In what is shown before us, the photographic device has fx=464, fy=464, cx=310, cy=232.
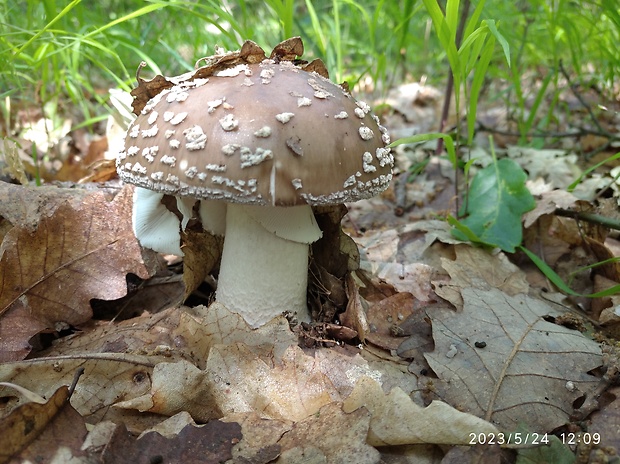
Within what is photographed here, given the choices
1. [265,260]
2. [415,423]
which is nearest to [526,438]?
[415,423]

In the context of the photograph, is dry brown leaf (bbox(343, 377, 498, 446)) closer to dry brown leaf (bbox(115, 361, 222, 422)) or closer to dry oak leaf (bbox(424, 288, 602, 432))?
dry oak leaf (bbox(424, 288, 602, 432))

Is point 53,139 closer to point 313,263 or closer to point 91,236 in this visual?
point 91,236

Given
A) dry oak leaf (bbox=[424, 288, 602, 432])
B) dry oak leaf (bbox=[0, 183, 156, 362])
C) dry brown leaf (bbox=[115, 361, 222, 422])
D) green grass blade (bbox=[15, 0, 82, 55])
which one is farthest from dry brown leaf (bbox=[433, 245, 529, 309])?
green grass blade (bbox=[15, 0, 82, 55])

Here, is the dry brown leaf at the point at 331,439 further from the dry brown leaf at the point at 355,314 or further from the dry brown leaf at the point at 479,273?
the dry brown leaf at the point at 479,273

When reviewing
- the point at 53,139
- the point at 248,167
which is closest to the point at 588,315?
the point at 248,167

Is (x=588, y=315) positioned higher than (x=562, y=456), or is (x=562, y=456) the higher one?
(x=562, y=456)

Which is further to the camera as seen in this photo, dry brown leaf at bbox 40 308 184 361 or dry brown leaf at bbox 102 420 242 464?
dry brown leaf at bbox 40 308 184 361

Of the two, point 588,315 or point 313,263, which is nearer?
point 588,315
